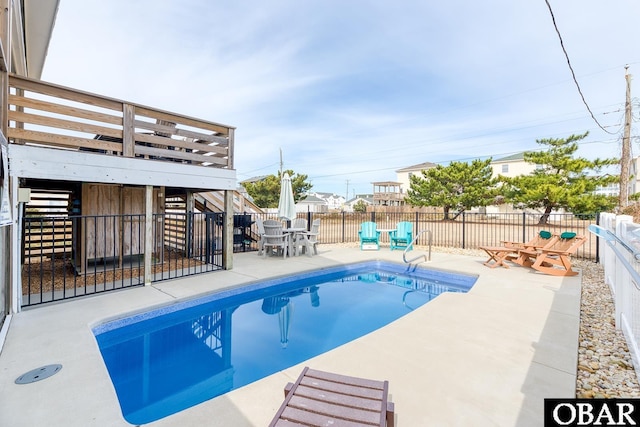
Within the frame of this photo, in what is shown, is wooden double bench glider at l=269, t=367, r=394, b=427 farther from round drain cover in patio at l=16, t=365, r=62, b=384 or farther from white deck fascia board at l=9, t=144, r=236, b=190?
white deck fascia board at l=9, t=144, r=236, b=190

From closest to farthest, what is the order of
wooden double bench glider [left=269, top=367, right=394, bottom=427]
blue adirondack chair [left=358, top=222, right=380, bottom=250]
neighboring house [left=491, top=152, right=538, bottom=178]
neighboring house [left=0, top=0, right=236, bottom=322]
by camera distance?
wooden double bench glider [left=269, top=367, right=394, bottom=427] < neighboring house [left=0, top=0, right=236, bottom=322] < blue adirondack chair [left=358, top=222, right=380, bottom=250] < neighboring house [left=491, top=152, right=538, bottom=178]

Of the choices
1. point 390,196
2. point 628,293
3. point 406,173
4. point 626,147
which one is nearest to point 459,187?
point 626,147

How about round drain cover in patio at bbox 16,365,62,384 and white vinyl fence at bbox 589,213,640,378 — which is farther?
white vinyl fence at bbox 589,213,640,378

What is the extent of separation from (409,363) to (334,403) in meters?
1.25

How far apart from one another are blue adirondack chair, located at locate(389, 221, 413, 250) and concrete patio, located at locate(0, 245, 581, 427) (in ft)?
16.0

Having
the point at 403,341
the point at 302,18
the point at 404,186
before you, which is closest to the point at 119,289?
the point at 403,341

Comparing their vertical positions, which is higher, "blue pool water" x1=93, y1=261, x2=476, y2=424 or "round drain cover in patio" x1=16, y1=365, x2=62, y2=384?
"round drain cover in patio" x1=16, y1=365, x2=62, y2=384

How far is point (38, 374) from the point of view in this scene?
2.59 meters

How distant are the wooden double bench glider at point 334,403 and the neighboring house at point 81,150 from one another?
3547mm

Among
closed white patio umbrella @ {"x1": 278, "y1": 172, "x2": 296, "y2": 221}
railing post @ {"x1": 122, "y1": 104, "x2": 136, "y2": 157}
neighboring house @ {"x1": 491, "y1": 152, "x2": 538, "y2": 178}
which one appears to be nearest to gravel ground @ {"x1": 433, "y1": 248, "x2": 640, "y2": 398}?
railing post @ {"x1": 122, "y1": 104, "x2": 136, "y2": 157}

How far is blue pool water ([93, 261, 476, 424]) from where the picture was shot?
3014 mm

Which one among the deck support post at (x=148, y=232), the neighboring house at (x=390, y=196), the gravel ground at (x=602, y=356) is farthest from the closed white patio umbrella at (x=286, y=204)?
the neighboring house at (x=390, y=196)

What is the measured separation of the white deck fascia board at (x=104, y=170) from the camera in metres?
4.19

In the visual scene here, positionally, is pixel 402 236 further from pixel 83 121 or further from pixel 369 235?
pixel 83 121
